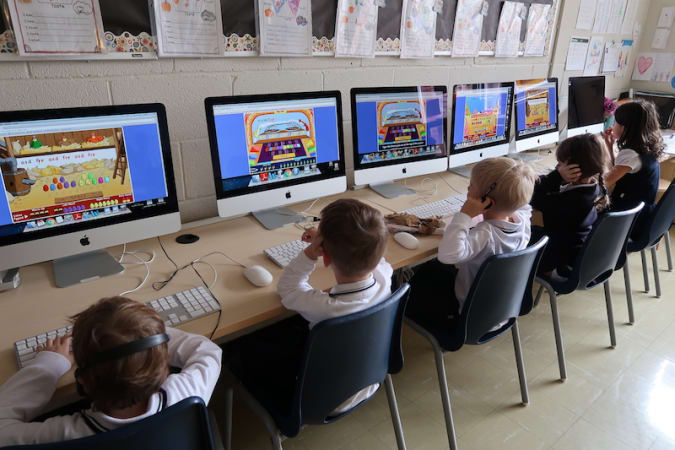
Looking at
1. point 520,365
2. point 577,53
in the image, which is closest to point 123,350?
point 520,365

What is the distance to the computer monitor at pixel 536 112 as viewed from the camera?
8.86 ft

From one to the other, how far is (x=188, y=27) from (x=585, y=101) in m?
2.82

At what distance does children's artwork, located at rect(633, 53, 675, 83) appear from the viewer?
3931 mm

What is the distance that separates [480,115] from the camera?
95.8 inches

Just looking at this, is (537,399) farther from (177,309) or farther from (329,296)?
(177,309)

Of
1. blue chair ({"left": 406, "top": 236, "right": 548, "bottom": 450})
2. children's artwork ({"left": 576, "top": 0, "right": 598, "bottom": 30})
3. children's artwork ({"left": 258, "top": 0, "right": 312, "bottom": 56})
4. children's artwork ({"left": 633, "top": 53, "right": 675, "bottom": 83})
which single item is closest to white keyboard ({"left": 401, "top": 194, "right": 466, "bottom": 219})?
blue chair ({"left": 406, "top": 236, "right": 548, "bottom": 450})

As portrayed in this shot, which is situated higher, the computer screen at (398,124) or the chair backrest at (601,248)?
the computer screen at (398,124)

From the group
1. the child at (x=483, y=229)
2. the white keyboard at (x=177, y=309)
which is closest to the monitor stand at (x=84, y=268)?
the white keyboard at (x=177, y=309)

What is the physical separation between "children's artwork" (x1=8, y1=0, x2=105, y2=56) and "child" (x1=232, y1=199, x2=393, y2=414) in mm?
983

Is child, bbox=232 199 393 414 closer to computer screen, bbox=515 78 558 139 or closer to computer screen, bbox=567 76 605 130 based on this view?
computer screen, bbox=515 78 558 139

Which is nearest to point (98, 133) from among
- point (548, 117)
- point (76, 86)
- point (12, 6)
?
point (76, 86)

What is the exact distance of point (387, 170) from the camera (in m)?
2.06

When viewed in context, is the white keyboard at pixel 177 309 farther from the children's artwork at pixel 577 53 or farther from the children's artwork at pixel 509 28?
the children's artwork at pixel 577 53

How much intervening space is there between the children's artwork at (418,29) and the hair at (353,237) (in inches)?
59.2
